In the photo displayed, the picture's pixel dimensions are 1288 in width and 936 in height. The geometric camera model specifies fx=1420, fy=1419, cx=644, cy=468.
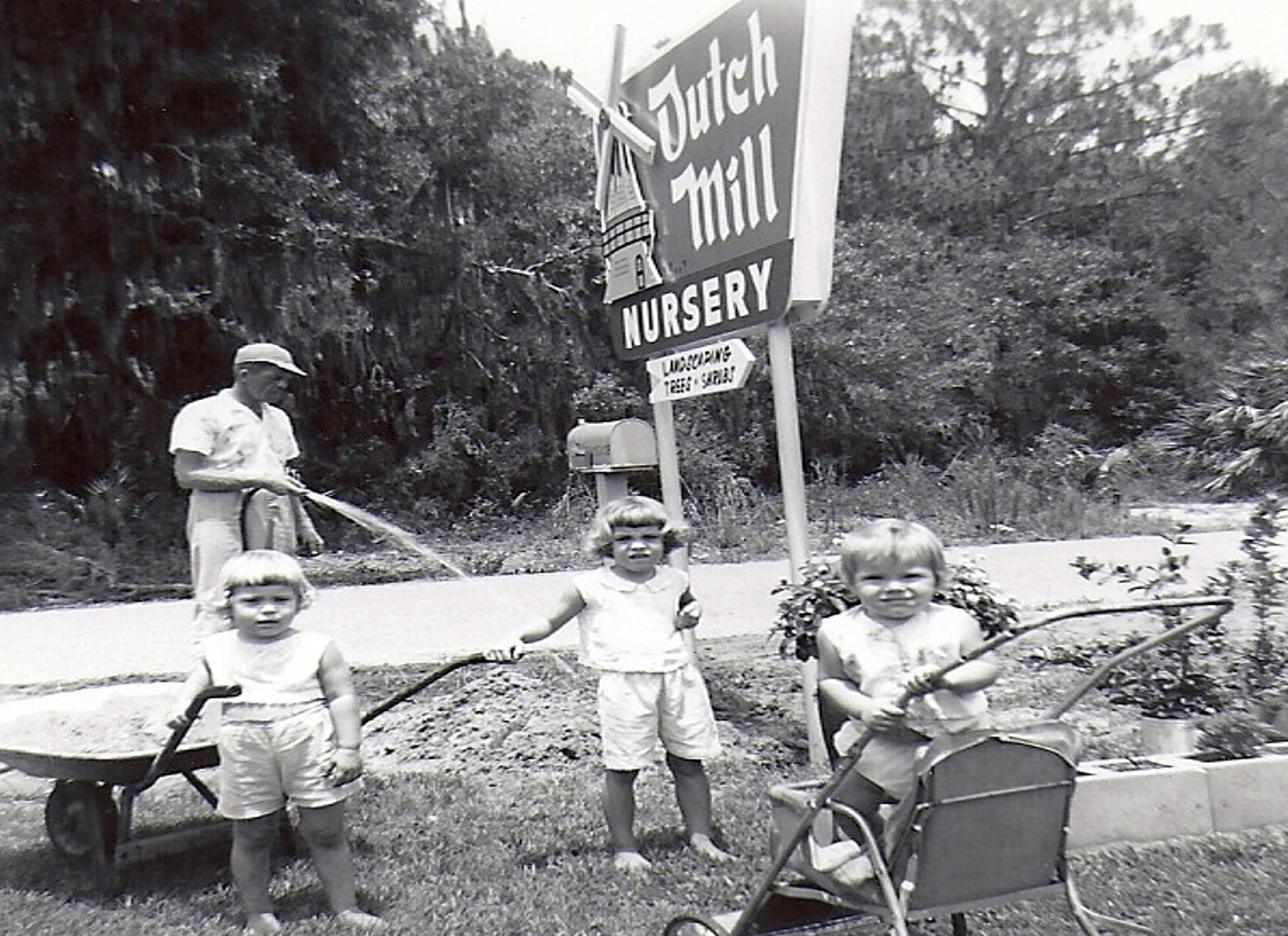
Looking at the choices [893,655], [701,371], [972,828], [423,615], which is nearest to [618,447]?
[701,371]

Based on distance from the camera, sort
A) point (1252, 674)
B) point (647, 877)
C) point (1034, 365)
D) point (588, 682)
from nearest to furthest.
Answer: point (647, 877)
point (1252, 674)
point (588, 682)
point (1034, 365)

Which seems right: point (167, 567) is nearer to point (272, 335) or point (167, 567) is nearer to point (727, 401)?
point (272, 335)

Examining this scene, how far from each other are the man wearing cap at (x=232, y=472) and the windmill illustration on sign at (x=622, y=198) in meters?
1.69

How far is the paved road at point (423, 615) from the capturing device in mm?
8438

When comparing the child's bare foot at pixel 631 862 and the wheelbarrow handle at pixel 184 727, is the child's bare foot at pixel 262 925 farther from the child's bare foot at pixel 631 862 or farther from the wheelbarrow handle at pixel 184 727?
the child's bare foot at pixel 631 862

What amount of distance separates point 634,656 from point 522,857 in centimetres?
80

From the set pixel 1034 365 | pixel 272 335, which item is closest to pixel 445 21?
pixel 272 335

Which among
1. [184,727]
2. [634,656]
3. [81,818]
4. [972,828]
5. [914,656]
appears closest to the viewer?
[972,828]

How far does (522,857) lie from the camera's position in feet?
14.8

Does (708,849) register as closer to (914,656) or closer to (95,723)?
(914,656)

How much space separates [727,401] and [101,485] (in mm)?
7188

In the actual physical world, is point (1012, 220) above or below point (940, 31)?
below

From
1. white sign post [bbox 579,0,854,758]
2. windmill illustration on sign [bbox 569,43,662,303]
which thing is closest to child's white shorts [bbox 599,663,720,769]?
white sign post [bbox 579,0,854,758]

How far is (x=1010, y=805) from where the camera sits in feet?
9.57
